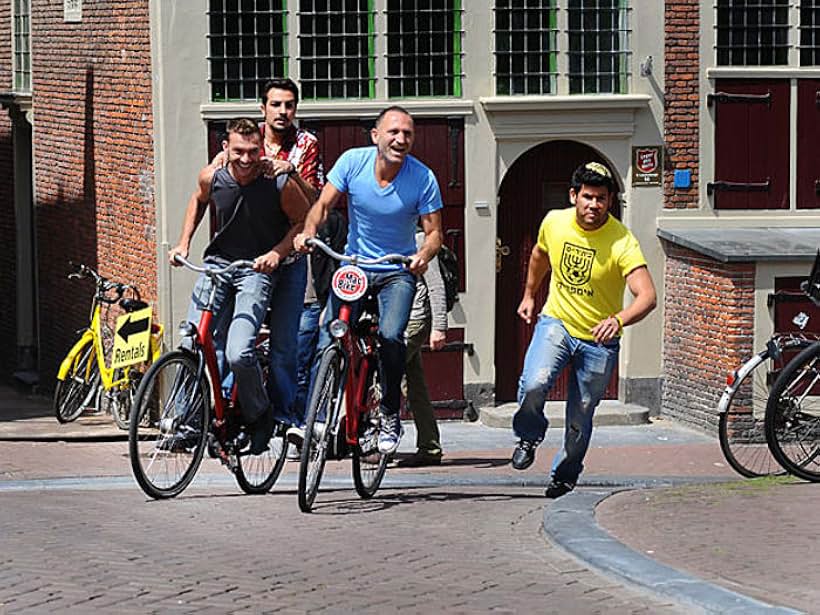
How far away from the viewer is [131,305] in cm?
1614

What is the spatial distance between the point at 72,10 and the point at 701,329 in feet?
23.7

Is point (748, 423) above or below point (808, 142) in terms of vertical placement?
below

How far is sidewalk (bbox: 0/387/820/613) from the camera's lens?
731 cm

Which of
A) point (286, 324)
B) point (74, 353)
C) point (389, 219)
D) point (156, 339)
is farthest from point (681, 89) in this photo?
point (286, 324)

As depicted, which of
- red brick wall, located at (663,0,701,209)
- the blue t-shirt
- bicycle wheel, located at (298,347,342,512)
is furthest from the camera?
red brick wall, located at (663,0,701,209)

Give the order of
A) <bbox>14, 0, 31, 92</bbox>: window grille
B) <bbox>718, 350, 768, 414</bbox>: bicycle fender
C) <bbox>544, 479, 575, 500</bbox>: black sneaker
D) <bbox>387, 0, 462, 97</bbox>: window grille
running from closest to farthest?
<bbox>544, 479, 575, 500</bbox>: black sneaker
<bbox>718, 350, 768, 414</bbox>: bicycle fender
<bbox>387, 0, 462, 97</bbox>: window grille
<bbox>14, 0, 31, 92</bbox>: window grille

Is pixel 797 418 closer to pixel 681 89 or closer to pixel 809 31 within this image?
pixel 681 89

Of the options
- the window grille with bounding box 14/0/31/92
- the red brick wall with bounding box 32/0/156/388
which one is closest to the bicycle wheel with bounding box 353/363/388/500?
the red brick wall with bounding box 32/0/156/388

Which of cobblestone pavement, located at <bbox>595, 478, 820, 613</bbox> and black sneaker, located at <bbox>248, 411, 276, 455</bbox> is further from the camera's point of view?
black sneaker, located at <bbox>248, 411, 276, 455</bbox>

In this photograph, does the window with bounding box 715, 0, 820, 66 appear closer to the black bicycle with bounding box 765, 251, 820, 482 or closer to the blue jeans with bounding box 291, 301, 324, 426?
the black bicycle with bounding box 765, 251, 820, 482

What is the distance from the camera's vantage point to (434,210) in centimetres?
962

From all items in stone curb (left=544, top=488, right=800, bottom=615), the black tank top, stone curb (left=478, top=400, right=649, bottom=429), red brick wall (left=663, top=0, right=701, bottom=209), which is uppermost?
red brick wall (left=663, top=0, right=701, bottom=209)

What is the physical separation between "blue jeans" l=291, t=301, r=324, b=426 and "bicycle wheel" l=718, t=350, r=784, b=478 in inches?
107

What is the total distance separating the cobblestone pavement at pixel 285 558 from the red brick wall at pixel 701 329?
6.37 meters
